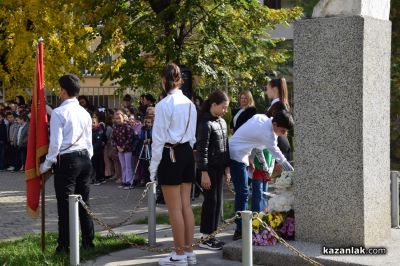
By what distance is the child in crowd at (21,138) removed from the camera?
20.1 m

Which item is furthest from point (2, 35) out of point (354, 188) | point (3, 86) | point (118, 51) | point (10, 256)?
point (354, 188)

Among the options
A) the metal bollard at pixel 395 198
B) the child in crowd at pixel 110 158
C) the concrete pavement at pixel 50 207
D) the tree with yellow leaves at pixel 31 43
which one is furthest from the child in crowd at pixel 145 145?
the metal bollard at pixel 395 198

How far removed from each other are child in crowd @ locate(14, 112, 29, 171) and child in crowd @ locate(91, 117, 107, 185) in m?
3.52

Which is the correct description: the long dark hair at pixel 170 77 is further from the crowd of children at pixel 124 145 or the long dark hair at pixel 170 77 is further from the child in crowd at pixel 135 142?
the child in crowd at pixel 135 142

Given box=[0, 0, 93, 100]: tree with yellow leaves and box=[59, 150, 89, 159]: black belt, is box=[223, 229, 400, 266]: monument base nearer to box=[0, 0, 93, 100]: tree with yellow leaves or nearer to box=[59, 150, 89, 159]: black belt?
box=[59, 150, 89, 159]: black belt

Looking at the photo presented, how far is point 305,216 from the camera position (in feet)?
25.7

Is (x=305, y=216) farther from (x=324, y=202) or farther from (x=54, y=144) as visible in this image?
(x=54, y=144)

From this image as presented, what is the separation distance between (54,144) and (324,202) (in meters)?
3.02

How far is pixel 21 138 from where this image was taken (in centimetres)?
2009

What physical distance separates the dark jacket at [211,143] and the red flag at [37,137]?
180cm

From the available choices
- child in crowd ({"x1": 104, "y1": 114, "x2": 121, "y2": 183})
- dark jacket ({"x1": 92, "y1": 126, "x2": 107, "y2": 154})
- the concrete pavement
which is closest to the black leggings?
the concrete pavement

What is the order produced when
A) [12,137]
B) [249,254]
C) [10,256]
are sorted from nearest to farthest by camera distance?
1. [249,254]
2. [10,256]
3. [12,137]

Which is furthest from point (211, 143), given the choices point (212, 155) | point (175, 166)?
point (175, 166)

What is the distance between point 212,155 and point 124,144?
7754mm
